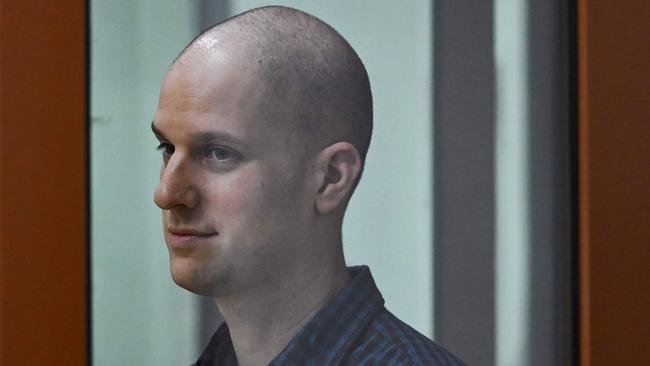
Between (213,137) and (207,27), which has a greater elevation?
(207,27)

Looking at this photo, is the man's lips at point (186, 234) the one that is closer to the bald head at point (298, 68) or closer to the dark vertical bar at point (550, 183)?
Result: the bald head at point (298, 68)

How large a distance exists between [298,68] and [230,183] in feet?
0.55

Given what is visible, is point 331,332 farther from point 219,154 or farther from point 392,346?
point 219,154

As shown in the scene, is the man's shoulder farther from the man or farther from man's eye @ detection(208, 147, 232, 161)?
man's eye @ detection(208, 147, 232, 161)

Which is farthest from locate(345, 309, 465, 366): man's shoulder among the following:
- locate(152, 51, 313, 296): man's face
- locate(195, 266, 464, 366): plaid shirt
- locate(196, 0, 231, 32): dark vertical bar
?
locate(196, 0, 231, 32): dark vertical bar

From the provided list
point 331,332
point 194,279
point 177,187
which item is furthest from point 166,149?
point 331,332

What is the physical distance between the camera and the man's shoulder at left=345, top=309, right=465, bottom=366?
1.15 metres

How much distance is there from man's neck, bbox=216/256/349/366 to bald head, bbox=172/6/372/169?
173 mm

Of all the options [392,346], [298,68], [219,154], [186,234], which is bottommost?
[392,346]

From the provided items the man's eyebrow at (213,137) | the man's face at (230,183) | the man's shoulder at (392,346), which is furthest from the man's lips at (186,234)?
the man's shoulder at (392,346)

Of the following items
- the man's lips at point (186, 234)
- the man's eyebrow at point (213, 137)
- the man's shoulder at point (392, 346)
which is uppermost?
the man's eyebrow at point (213, 137)

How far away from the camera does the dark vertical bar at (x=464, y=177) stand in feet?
4.14

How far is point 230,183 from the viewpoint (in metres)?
1.14

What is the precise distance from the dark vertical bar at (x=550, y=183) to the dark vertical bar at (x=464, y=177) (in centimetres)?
7
